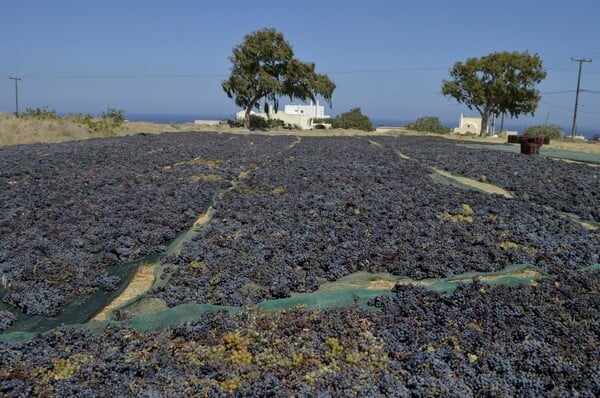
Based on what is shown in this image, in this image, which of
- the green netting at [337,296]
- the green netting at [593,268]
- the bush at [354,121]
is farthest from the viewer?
the bush at [354,121]

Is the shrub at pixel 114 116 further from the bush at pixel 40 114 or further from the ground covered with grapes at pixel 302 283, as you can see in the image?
the ground covered with grapes at pixel 302 283

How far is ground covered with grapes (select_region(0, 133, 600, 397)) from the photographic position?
3609 millimetres

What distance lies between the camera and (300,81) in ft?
130

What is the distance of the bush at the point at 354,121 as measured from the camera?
4650cm

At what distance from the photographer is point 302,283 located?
18.0 feet

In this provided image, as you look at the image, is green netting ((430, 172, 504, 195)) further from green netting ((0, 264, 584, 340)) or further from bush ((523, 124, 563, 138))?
bush ((523, 124, 563, 138))

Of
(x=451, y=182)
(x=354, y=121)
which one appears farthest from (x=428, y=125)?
(x=451, y=182)

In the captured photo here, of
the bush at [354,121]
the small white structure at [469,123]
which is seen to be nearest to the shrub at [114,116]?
the bush at [354,121]

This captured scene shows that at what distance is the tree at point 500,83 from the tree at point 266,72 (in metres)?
11.7

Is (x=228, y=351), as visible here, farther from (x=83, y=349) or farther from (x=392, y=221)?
(x=392, y=221)

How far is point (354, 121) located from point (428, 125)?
23.2ft

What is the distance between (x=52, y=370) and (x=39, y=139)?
72.3 feet

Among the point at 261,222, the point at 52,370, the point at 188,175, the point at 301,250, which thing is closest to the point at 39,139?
the point at 188,175

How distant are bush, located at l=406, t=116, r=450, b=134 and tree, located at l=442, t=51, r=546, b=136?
5.65 metres
